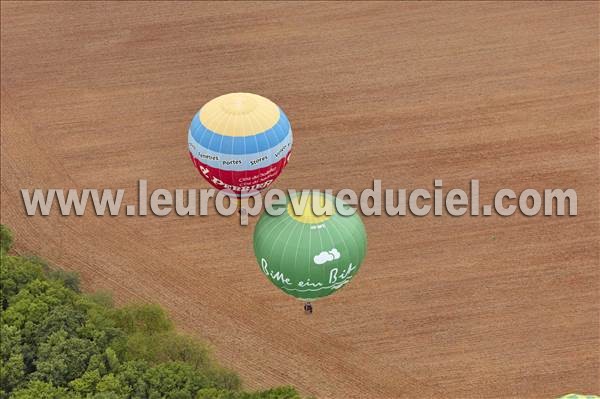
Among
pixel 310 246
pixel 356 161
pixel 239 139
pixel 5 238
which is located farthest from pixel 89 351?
pixel 356 161

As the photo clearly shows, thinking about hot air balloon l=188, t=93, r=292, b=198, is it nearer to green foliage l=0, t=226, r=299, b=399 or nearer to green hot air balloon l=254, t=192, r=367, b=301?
green hot air balloon l=254, t=192, r=367, b=301

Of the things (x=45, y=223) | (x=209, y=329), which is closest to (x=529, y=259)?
(x=209, y=329)

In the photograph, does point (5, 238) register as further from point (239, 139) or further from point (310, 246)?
point (310, 246)

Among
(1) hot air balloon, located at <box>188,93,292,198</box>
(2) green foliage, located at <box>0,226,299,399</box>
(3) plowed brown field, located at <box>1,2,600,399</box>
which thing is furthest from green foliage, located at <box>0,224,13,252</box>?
(1) hot air balloon, located at <box>188,93,292,198</box>

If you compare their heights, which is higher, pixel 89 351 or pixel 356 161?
pixel 356 161

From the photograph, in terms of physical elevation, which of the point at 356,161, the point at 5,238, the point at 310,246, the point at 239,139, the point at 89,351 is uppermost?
the point at 356,161

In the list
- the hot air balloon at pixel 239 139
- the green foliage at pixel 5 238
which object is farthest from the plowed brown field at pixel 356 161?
the hot air balloon at pixel 239 139

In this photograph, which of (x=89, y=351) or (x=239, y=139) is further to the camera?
(x=239, y=139)
